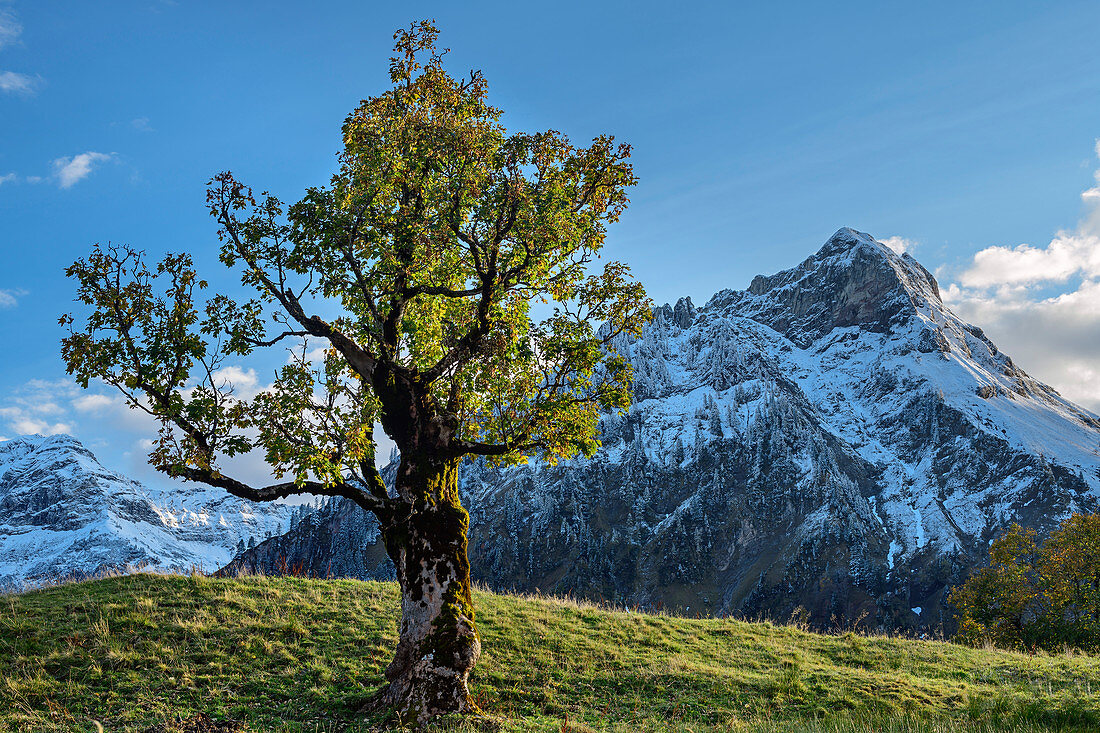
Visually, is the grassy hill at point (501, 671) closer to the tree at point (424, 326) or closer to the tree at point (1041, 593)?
the tree at point (424, 326)

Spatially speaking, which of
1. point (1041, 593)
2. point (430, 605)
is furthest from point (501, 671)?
point (1041, 593)

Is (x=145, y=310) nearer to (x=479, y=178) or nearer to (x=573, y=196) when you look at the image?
(x=479, y=178)

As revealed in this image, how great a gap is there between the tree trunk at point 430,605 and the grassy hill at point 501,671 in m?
1.12

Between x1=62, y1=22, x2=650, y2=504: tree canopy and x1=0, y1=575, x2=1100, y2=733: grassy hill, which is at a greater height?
x1=62, y1=22, x2=650, y2=504: tree canopy

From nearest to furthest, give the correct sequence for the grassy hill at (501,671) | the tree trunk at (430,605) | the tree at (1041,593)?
the grassy hill at (501,671) < the tree trunk at (430,605) < the tree at (1041,593)

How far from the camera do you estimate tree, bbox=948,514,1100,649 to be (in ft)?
139

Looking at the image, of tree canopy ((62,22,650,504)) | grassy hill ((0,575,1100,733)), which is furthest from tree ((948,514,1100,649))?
tree canopy ((62,22,650,504))

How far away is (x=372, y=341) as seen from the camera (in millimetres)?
17094

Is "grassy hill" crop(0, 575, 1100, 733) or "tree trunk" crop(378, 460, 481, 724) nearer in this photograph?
"grassy hill" crop(0, 575, 1100, 733)

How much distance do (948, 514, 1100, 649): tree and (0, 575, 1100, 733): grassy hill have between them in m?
28.3

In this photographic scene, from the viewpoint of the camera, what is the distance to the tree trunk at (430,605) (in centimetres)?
1359

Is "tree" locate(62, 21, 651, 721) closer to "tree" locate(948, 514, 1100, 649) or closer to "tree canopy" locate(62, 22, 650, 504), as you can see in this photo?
"tree canopy" locate(62, 22, 650, 504)

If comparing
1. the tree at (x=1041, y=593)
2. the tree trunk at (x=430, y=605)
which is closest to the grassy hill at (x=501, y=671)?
the tree trunk at (x=430, y=605)

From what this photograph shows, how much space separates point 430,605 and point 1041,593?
5079cm
